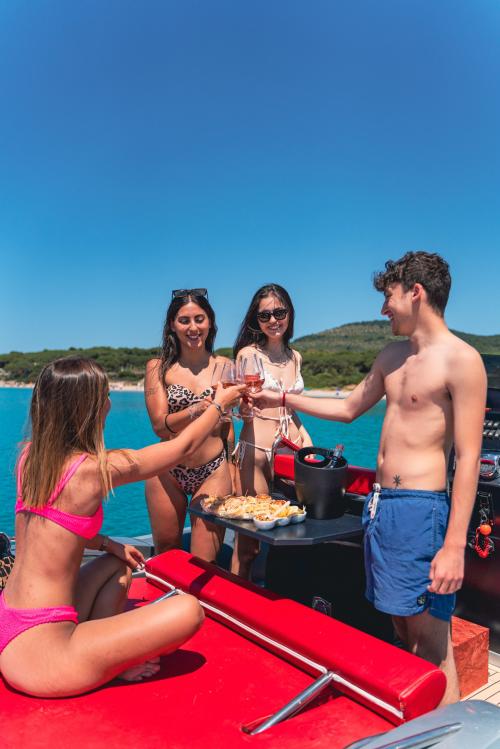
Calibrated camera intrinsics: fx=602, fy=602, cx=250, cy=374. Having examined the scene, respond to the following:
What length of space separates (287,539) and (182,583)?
0.85m

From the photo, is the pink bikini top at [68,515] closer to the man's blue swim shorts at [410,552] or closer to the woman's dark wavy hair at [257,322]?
the man's blue swim shorts at [410,552]

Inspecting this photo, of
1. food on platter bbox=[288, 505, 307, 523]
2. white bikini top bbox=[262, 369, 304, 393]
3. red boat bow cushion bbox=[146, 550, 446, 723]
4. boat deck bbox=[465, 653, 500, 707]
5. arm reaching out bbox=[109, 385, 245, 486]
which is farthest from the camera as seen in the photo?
white bikini top bbox=[262, 369, 304, 393]

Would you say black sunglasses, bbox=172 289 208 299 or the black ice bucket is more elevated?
black sunglasses, bbox=172 289 208 299

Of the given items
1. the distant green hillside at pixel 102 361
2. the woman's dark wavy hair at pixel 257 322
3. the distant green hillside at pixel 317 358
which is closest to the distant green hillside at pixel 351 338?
the distant green hillside at pixel 317 358

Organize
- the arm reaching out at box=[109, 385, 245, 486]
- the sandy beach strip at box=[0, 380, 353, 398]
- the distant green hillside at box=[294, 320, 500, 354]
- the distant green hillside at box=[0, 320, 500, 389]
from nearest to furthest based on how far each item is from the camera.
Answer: the arm reaching out at box=[109, 385, 245, 486]
the sandy beach strip at box=[0, 380, 353, 398]
the distant green hillside at box=[0, 320, 500, 389]
the distant green hillside at box=[294, 320, 500, 354]

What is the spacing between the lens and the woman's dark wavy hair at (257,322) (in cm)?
302

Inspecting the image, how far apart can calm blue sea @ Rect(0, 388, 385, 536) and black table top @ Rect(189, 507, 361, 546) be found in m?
0.78

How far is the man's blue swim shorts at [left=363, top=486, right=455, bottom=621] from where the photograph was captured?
6.43 ft

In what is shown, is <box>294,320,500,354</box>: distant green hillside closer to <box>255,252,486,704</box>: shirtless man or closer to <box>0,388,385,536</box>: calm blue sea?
<box>0,388,385,536</box>: calm blue sea

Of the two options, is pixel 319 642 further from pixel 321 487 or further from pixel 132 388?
pixel 132 388

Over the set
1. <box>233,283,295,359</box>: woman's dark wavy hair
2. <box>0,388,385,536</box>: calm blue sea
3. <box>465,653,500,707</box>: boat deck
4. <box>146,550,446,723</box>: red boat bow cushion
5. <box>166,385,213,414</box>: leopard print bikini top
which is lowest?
<box>0,388,385,536</box>: calm blue sea

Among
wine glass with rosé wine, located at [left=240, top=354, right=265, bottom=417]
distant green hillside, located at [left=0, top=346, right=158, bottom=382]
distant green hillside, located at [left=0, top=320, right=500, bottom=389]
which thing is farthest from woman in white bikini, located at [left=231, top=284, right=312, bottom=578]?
distant green hillside, located at [left=0, top=346, right=158, bottom=382]

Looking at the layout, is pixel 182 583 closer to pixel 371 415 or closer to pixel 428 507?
pixel 428 507

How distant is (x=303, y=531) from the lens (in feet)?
6.60
